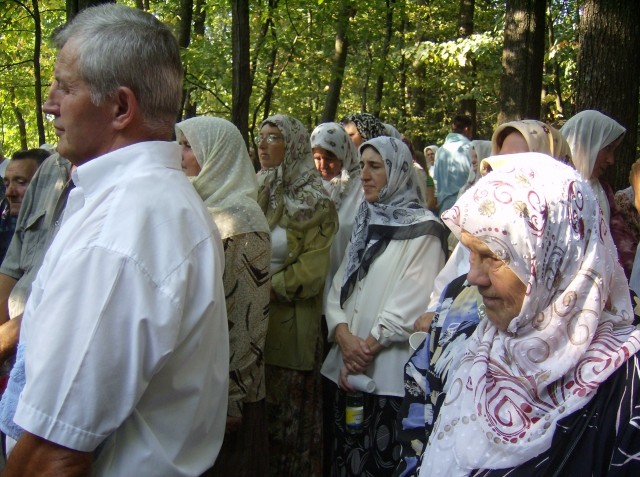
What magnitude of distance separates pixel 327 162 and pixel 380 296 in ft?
5.47

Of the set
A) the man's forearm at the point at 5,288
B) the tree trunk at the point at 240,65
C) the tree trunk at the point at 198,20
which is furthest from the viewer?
the tree trunk at the point at 198,20

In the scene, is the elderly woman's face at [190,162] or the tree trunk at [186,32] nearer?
the elderly woman's face at [190,162]

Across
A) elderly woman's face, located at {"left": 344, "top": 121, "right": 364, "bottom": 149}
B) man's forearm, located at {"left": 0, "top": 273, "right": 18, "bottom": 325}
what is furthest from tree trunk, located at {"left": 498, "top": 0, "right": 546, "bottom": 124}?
man's forearm, located at {"left": 0, "top": 273, "right": 18, "bottom": 325}

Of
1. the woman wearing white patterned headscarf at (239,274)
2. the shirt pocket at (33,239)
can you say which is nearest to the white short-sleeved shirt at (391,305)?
the woman wearing white patterned headscarf at (239,274)

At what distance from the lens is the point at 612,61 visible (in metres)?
5.71

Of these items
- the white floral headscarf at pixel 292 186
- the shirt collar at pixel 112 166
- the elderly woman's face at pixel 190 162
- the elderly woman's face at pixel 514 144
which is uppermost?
the shirt collar at pixel 112 166

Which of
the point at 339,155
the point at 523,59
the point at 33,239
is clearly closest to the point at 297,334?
the point at 33,239

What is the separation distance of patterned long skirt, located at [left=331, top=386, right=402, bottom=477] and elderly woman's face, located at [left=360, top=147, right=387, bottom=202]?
1169mm

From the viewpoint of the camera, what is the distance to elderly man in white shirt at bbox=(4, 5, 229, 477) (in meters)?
1.54

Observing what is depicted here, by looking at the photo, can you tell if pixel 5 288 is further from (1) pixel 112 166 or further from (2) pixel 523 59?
(2) pixel 523 59

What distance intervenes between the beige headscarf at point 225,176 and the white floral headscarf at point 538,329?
153cm

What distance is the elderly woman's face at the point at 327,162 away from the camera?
5.23 metres

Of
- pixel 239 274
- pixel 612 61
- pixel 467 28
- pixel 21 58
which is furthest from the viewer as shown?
pixel 21 58

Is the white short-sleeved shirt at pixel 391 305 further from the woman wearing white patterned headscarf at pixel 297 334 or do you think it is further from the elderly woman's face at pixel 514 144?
the elderly woman's face at pixel 514 144
